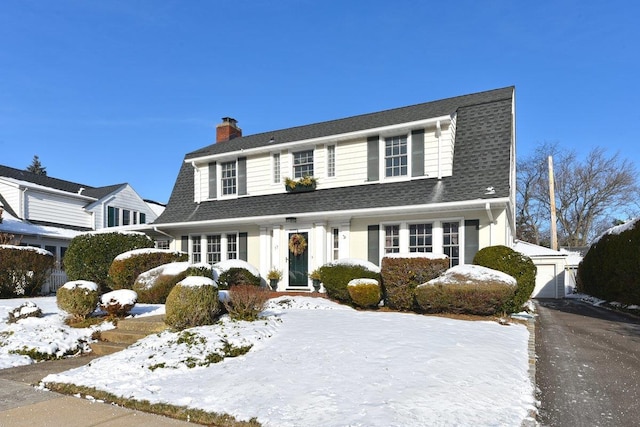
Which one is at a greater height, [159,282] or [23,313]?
[159,282]

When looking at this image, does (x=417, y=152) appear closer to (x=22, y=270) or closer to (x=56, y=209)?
(x=22, y=270)

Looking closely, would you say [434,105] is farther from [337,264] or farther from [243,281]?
[243,281]

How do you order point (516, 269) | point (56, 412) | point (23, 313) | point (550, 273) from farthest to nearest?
point (550, 273) → point (516, 269) → point (23, 313) → point (56, 412)

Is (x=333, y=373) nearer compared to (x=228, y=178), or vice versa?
(x=333, y=373)

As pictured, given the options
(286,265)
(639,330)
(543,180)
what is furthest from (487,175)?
(543,180)

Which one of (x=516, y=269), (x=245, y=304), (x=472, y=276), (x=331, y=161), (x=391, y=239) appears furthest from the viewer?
(x=331, y=161)

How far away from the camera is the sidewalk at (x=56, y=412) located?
418 centimetres

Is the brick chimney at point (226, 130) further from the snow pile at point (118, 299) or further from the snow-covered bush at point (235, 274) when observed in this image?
the snow pile at point (118, 299)

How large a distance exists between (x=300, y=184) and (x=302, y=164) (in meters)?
0.83

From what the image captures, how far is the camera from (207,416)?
4.20 meters

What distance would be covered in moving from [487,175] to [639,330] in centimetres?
528

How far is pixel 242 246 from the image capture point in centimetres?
1561

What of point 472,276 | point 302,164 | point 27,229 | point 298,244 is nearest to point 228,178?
point 302,164

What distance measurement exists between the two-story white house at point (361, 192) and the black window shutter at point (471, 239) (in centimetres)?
3
